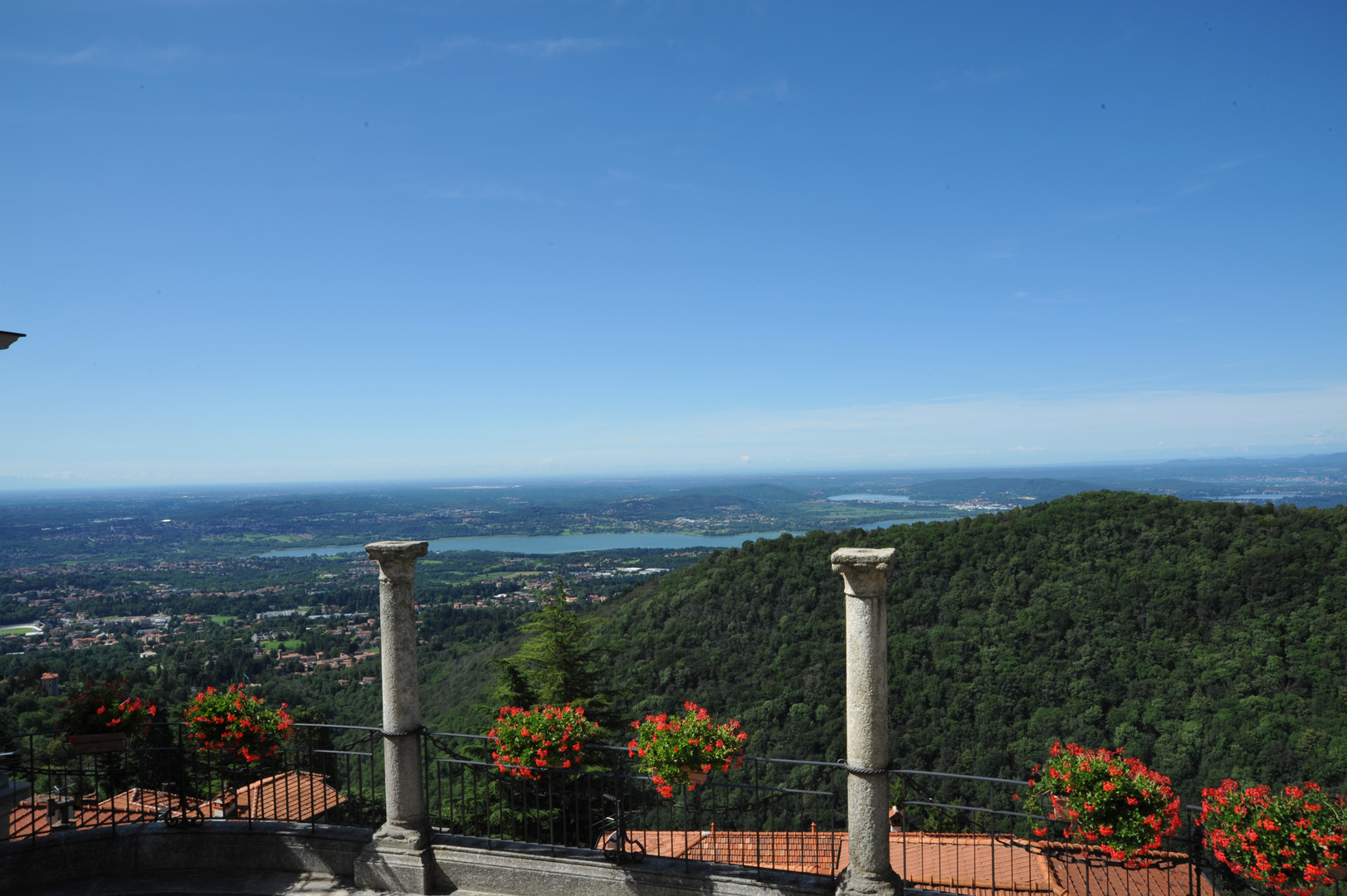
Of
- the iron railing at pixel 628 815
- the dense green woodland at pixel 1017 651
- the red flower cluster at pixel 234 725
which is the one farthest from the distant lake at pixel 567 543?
the red flower cluster at pixel 234 725

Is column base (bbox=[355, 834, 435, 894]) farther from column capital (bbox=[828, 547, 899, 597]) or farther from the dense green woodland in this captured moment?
the dense green woodland

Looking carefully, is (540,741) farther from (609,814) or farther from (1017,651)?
(1017,651)

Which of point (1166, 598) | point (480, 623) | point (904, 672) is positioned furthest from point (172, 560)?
point (1166, 598)

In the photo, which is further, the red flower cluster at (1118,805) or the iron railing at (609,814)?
the iron railing at (609,814)

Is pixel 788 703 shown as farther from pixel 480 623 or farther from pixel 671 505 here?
pixel 671 505

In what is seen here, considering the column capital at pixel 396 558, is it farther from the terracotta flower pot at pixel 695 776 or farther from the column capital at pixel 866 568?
the column capital at pixel 866 568

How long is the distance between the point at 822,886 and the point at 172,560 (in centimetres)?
12033

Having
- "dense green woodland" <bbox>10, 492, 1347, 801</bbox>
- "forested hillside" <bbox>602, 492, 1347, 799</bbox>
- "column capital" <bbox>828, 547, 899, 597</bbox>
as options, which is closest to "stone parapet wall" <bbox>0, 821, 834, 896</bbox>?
"column capital" <bbox>828, 547, 899, 597</bbox>

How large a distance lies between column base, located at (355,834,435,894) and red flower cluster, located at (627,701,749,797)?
1902 millimetres

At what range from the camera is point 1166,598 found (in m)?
29.0

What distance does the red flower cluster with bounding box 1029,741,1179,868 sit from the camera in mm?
4723

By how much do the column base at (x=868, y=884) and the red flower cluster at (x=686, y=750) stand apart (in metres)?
1.00

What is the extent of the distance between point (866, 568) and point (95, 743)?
6.14 meters

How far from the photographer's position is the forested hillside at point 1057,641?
2338 centimetres
